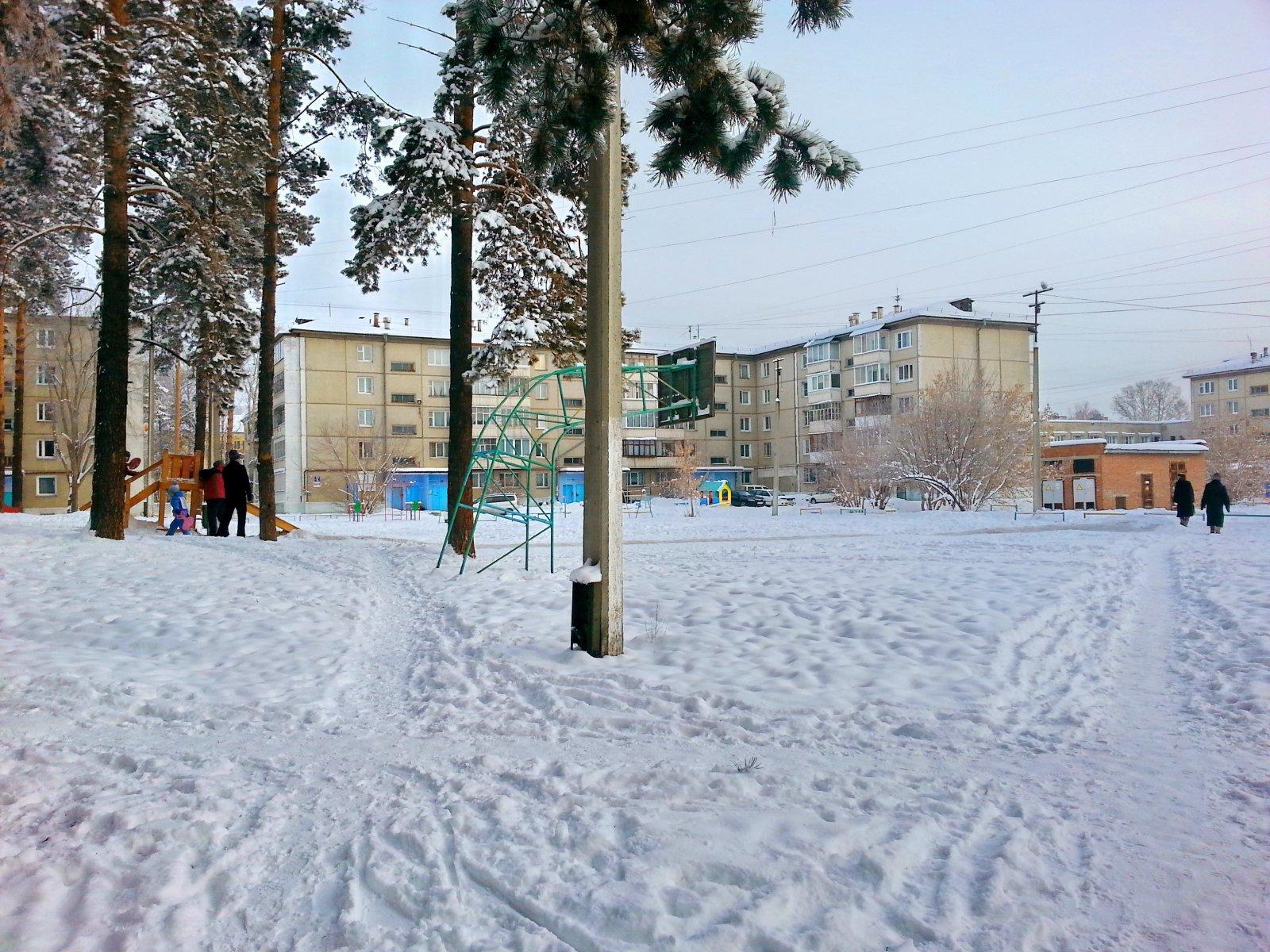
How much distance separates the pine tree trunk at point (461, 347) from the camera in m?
13.5

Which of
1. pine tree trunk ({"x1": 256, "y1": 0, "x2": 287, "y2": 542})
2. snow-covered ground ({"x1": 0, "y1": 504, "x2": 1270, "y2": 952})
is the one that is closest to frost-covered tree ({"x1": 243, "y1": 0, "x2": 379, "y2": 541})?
pine tree trunk ({"x1": 256, "y1": 0, "x2": 287, "y2": 542})

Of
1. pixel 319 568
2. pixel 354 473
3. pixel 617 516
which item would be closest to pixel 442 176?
pixel 319 568

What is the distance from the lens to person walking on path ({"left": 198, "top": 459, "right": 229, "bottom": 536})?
1742 centimetres

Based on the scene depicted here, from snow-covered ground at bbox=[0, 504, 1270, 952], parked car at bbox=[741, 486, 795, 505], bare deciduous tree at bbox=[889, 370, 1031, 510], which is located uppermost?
bare deciduous tree at bbox=[889, 370, 1031, 510]

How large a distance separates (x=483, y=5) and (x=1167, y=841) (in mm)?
5766

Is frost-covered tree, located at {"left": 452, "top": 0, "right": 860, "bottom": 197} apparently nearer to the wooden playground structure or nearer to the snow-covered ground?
the snow-covered ground

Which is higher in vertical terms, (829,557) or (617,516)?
(617,516)

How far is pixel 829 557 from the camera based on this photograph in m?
14.9

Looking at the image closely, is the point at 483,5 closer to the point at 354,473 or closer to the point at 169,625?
the point at 169,625

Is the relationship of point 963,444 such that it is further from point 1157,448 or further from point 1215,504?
point 1157,448

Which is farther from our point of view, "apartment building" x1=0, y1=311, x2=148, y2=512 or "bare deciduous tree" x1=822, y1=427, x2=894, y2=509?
"bare deciduous tree" x1=822, y1=427, x2=894, y2=509

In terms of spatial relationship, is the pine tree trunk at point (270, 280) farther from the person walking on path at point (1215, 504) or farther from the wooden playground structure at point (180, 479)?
the person walking on path at point (1215, 504)

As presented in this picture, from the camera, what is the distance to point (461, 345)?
13.6 meters

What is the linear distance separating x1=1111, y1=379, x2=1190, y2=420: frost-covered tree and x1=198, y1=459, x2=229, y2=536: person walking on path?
3716 inches
